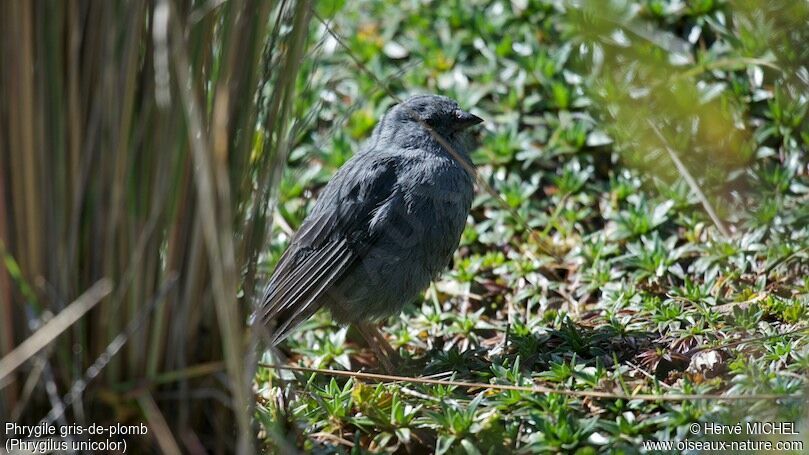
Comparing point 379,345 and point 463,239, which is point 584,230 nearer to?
point 463,239

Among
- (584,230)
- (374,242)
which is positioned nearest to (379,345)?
(374,242)

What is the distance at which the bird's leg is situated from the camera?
447 centimetres

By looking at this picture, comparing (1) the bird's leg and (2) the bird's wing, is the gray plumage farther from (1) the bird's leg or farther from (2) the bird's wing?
(1) the bird's leg

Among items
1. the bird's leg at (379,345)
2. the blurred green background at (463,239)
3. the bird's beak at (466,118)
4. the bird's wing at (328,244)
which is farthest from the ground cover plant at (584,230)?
the bird's beak at (466,118)

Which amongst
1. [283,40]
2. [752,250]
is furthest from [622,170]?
[283,40]

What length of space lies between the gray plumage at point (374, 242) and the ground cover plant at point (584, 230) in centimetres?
28

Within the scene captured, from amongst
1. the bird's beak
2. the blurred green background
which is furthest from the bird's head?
the blurred green background

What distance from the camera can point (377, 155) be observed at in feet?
15.4

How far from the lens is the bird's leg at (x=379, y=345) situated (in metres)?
4.47

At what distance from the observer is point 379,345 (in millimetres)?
4711

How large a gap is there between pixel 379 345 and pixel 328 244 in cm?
62

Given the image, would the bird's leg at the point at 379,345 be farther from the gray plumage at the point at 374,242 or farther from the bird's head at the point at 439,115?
the bird's head at the point at 439,115

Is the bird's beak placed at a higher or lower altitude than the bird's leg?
higher

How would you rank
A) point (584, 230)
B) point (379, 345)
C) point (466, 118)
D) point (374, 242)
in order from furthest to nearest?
point (584, 230)
point (466, 118)
point (379, 345)
point (374, 242)
